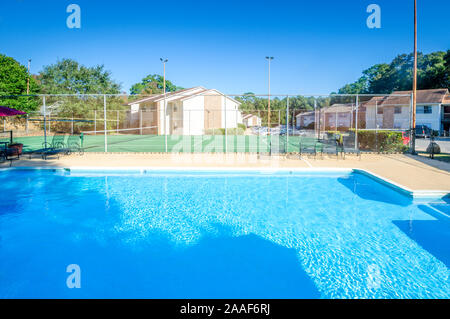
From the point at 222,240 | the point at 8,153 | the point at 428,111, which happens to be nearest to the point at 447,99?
the point at 428,111

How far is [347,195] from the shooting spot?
24.4ft

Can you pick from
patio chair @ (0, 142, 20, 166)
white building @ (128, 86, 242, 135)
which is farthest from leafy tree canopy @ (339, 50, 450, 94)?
patio chair @ (0, 142, 20, 166)

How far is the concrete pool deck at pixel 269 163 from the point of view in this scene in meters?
8.45

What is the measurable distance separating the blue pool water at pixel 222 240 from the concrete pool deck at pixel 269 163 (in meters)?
1.23

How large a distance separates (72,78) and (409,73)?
49.3 meters

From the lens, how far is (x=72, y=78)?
34938 millimetres

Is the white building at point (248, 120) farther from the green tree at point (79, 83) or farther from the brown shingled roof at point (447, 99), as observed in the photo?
the brown shingled roof at point (447, 99)

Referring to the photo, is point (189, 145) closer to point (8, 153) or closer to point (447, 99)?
point (8, 153)

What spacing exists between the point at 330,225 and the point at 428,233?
1606mm

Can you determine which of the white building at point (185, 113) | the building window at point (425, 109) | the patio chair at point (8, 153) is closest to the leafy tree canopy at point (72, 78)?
the white building at point (185, 113)

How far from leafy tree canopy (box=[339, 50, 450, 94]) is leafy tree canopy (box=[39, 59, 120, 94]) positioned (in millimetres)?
42264

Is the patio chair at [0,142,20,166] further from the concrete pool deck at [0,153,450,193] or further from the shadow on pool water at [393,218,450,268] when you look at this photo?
the shadow on pool water at [393,218,450,268]

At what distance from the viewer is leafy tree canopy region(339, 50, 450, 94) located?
38.6 metres
